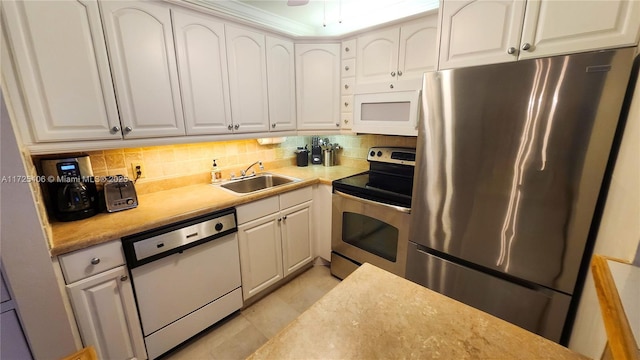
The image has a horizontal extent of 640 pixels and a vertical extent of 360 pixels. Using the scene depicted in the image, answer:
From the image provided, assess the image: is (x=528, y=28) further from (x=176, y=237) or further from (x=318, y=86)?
(x=176, y=237)

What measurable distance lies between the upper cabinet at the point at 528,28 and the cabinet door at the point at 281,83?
1.24 m

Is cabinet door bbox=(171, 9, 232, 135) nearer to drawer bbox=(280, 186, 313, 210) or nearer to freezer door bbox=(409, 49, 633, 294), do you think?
drawer bbox=(280, 186, 313, 210)

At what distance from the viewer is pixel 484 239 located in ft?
4.37

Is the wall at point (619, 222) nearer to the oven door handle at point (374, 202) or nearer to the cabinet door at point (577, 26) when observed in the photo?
the cabinet door at point (577, 26)

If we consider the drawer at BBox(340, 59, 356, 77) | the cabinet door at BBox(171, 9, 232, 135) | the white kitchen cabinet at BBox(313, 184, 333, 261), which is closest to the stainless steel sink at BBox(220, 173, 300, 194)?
the white kitchen cabinet at BBox(313, 184, 333, 261)

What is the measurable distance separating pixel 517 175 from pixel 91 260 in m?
2.07

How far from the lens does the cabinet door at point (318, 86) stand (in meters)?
2.23

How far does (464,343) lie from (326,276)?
1839 mm

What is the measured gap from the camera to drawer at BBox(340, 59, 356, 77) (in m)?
2.18

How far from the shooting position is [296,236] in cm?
221

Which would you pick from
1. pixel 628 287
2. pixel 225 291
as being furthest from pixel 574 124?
pixel 225 291

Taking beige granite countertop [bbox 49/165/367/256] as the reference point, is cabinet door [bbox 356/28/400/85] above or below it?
above

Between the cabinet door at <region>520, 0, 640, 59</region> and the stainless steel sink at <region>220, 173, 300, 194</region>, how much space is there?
68.7 inches

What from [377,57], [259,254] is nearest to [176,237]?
[259,254]
